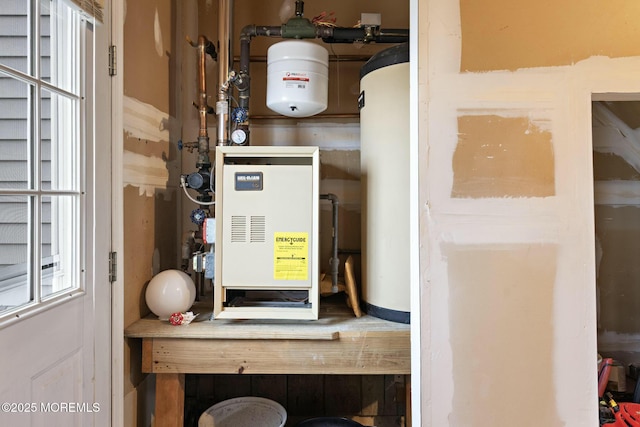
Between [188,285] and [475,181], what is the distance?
1151 mm

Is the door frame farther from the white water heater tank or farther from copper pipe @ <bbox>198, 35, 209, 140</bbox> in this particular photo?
the white water heater tank

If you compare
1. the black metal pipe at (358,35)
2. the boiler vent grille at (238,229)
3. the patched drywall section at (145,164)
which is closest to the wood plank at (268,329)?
the patched drywall section at (145,164)

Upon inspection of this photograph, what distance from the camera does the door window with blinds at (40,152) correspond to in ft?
2.91

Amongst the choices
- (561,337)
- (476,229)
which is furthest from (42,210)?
(561,337)

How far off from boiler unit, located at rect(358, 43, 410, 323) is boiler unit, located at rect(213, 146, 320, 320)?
260mm

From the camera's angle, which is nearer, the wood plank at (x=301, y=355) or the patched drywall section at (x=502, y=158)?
the patched drywall section at (x=502, y=158)

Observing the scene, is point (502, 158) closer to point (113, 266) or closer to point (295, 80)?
point (295, 80)

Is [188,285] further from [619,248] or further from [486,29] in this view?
[619,248]

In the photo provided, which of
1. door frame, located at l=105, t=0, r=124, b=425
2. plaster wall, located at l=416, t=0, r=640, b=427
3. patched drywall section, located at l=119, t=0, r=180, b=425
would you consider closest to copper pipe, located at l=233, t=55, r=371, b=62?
patched drywall section, located at l=119, t=0, r=180, b=425

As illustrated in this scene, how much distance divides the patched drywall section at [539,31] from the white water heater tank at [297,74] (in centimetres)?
62

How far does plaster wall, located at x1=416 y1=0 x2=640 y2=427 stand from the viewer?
1.07 metres

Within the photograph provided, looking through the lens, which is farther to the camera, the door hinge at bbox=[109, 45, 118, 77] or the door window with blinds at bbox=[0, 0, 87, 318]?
the door hinge at bbox=[109, 45, 118, 77]

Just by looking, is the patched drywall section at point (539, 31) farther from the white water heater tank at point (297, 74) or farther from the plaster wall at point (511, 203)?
the white water heater tank at point (297, 74)

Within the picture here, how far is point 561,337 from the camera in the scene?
1072 mm
